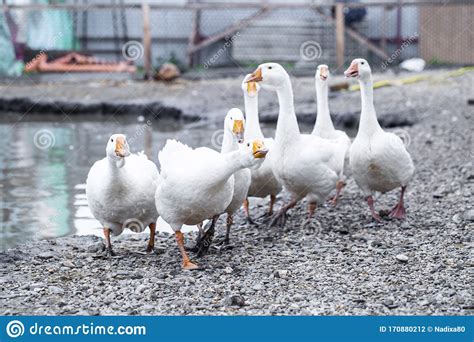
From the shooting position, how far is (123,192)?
6.24m

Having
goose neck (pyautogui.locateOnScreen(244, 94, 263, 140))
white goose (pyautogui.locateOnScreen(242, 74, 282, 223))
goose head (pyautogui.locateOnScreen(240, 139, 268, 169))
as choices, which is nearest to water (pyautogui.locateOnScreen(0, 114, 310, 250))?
white goose (pyautogui.locateOnScreen(242, 74, 282, 223))

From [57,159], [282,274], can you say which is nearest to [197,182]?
[282,274]

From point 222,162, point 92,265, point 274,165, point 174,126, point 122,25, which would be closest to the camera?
point 222,162

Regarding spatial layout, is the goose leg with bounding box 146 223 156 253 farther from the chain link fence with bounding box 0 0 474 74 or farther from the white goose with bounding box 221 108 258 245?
the chain link fence with bounding box 0 0 474 74

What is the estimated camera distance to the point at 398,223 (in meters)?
7.25

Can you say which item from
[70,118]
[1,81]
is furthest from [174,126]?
[1,81]

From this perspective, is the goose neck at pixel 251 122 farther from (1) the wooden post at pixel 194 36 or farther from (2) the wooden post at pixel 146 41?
(1) the wooden post at pixel 194 36

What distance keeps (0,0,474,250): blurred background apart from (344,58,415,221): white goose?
4975 mm

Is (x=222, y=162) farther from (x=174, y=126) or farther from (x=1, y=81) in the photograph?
(x=1, y=81)

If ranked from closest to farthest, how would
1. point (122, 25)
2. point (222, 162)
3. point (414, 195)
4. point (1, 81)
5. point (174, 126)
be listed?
point (222, 162), point (414, 195), point (174, 126), point (1, 81), point (122, 25)

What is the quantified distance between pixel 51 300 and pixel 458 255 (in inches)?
116

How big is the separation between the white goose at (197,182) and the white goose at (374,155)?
1.69 m

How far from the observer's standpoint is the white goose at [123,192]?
244 inches

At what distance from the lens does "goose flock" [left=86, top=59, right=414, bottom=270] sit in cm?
583
